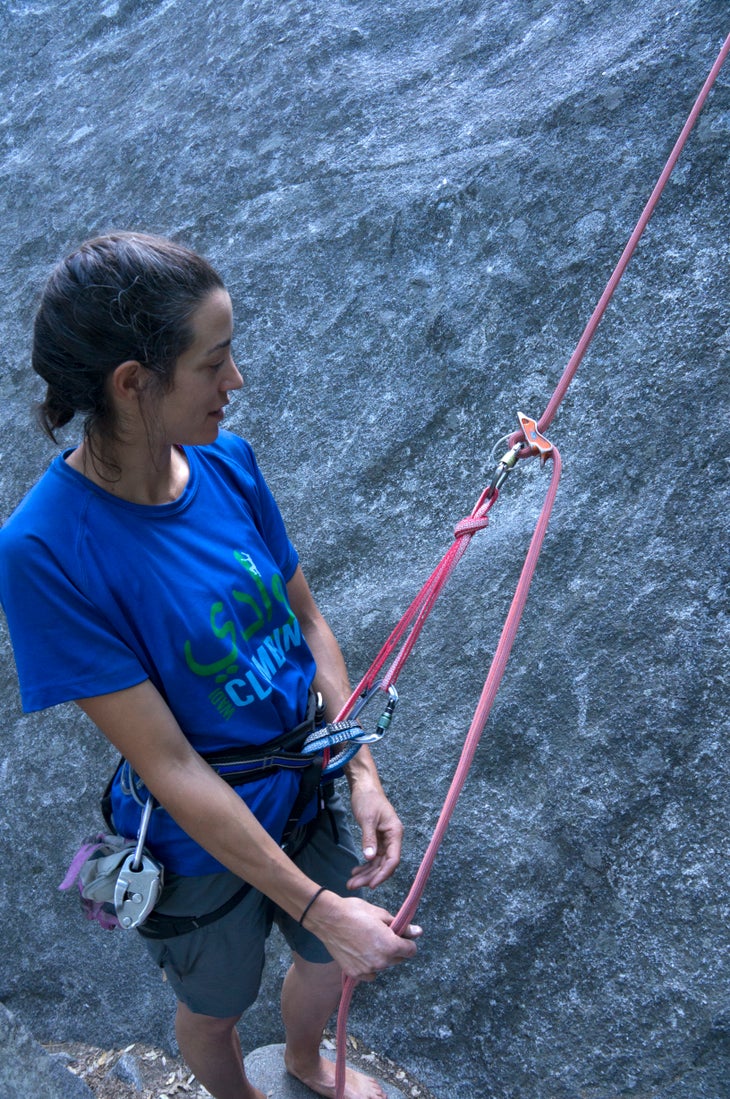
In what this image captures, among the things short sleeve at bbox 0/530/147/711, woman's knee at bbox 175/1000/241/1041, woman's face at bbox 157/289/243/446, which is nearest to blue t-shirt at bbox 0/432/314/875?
short sleeve at bbox 0/530/147/711

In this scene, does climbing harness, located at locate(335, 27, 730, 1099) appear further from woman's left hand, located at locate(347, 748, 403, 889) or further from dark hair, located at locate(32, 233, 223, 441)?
dark hair, located at locate(32, 233, 223, 441)

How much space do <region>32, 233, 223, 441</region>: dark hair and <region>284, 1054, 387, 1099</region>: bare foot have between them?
4.81 feet

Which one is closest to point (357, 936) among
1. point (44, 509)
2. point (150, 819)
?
point (150, 819)

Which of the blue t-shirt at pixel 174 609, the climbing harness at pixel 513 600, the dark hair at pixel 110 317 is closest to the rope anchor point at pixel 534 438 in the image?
the climbing harness at pixel 513 600

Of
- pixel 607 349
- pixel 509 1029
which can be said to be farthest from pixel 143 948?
pixel 607 349

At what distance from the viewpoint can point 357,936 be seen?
4.10ft

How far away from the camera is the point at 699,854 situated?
5.98 feet

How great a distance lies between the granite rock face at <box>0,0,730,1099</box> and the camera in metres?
1.89

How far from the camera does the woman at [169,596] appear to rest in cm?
118

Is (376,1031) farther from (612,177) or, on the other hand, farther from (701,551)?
(612,177)

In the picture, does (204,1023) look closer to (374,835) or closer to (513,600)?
(374,835)

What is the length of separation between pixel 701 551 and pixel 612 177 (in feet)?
3.73

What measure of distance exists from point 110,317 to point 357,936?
92cm

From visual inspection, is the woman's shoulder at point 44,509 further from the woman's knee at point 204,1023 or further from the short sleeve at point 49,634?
the woman's knee at point 204,1023
